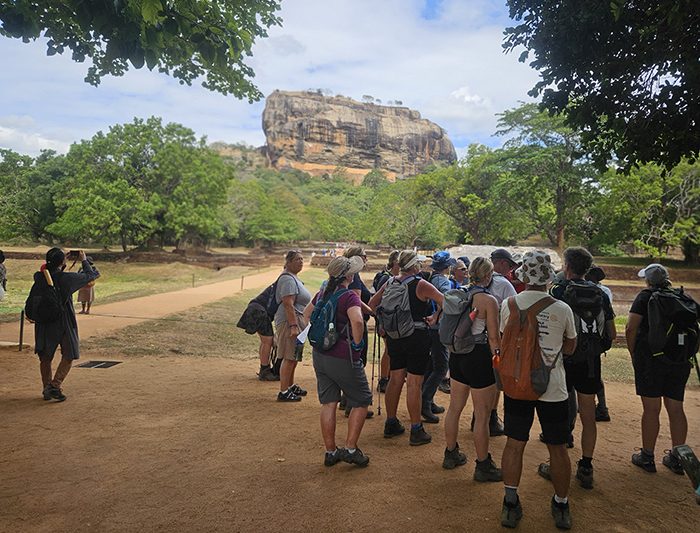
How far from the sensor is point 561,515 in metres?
2.77

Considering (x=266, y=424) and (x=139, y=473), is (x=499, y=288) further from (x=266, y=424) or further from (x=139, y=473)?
(x=139, y=473)

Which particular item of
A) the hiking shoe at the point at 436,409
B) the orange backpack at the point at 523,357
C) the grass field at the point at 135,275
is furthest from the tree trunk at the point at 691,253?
the orange backpack at the point at 523,357

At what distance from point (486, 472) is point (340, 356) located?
1278 millimetres

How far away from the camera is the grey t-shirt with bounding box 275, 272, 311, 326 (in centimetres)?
501

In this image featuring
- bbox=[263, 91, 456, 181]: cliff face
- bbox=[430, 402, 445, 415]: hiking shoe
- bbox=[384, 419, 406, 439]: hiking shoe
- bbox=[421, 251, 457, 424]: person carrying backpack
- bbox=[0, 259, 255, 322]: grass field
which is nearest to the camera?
bbox=[384, 419, 406, 439]: hiking shoe

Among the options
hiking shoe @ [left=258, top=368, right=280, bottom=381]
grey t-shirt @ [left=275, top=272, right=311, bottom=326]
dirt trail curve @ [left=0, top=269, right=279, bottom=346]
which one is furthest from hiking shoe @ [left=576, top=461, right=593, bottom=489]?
dirt trail curve @ [left=0, top=269, right=279, bottom=346]

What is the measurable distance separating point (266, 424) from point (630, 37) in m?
4.85

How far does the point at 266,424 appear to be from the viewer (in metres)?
4.41

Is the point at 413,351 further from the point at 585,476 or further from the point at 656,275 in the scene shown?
the point at 656,275

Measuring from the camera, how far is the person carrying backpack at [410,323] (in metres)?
3.76

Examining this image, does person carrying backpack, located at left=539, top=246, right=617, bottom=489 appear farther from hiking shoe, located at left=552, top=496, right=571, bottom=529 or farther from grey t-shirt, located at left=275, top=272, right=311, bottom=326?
grey t-shirt, located at left=275, top=272, right=311, bottom=326

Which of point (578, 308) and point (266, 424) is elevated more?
point (578, 308)

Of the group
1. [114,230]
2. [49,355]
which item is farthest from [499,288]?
[114,230]

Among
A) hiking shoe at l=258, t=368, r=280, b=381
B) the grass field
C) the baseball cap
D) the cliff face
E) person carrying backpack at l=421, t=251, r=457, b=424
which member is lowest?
the grass field
